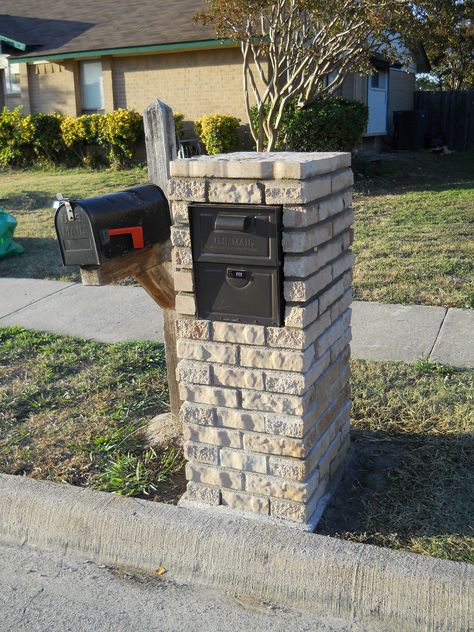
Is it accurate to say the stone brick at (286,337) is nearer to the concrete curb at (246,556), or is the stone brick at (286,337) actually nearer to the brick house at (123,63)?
the concrete curb at (246,556)

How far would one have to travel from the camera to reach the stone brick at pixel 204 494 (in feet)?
10.4

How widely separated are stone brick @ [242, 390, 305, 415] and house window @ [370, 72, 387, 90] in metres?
18.8

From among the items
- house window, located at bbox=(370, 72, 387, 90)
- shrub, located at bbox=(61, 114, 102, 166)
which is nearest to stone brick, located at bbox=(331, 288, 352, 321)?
shrub, located at bbox=(61, 114, 102, 166)

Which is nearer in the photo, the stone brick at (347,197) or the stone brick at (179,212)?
the stone brick at (179,212)

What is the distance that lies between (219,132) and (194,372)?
13.1 metres

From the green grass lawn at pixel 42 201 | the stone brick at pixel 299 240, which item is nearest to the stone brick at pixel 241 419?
the stone brick at pixel 299 240

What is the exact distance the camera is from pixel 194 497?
10.5 ft

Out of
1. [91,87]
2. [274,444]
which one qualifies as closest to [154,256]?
[274,444]

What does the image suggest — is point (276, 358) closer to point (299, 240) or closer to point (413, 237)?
point (299, 240)

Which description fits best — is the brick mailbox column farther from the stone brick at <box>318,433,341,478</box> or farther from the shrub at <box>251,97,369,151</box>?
the shrub at <box>251,97,369,151</box>

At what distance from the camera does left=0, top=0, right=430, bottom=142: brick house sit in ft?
54.5

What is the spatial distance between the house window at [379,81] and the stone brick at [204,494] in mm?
18845

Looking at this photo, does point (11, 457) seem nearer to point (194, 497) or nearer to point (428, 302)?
point (194, 497)

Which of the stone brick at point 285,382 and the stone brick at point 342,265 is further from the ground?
the stone brick at point 342,265
